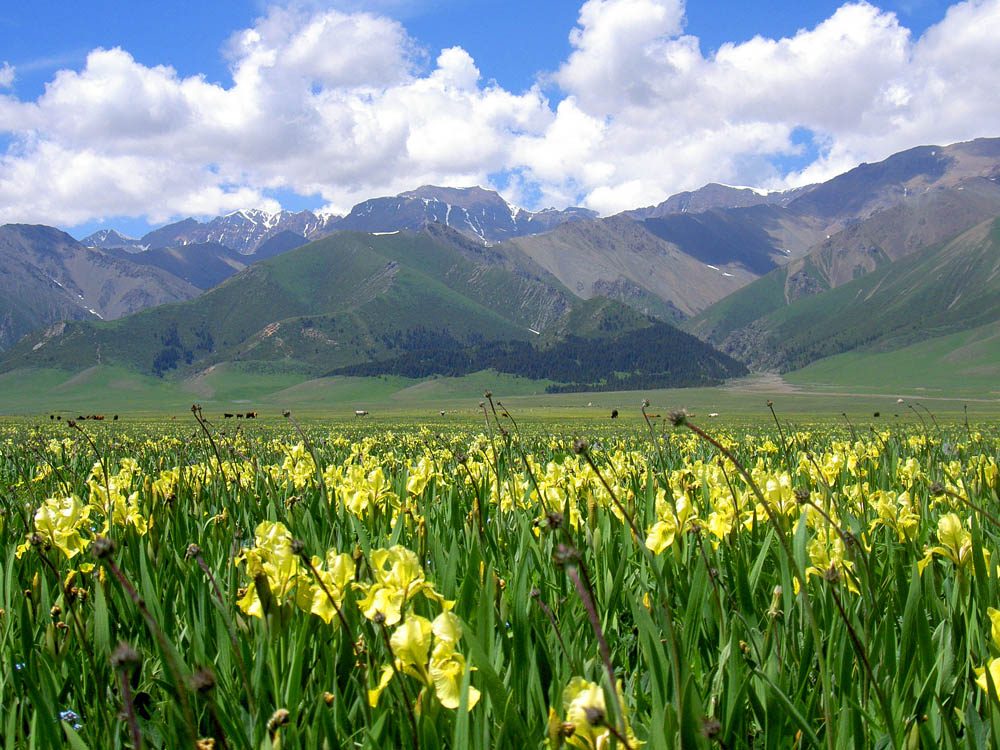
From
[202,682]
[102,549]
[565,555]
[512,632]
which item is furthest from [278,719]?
[512,632]

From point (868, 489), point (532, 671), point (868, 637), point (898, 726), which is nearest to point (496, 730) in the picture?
point (532, 671)

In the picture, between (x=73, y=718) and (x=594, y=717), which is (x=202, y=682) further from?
(x=73, y=718)

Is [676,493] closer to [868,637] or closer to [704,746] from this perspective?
[868,637]

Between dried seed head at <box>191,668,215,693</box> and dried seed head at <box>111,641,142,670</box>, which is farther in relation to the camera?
dried seed head at <box>191,668,215,693</box>

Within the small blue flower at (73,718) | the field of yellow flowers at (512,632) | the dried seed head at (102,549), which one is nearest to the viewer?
the dried seed head at (102,549)

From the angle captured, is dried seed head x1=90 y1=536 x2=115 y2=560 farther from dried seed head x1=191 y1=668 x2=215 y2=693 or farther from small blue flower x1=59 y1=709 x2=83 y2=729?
small blue flower x1=59 y1=709 x2=83 y2=729

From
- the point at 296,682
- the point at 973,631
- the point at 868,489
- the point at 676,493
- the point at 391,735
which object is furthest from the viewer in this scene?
the point at 868,489

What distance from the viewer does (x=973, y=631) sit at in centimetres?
271

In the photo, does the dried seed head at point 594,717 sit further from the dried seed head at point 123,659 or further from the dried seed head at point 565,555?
the dried seed head at point 123,659

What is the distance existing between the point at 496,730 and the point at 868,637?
5.05ft

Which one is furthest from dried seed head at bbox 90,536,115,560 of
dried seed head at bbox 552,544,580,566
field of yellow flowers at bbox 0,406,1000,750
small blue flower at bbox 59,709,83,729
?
small blue flower at bbox 59,709,83,729

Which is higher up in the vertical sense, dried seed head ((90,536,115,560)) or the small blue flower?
dried seed head ((90,536,115,560))

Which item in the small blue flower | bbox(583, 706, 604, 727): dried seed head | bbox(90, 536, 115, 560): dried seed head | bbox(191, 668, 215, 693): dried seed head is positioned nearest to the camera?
bbox(583, 706, 604, 727): dried seed head

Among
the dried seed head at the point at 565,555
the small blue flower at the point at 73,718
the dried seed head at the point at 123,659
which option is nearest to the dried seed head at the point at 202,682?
the dried seed head at the point at 123,659
